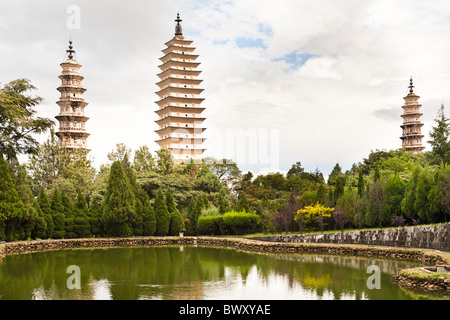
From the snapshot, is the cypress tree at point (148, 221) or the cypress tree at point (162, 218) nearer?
the cypress tree at point (148, 221)

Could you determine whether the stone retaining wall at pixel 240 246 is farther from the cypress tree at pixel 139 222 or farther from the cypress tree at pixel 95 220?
the cypress tree at pixel 95 220

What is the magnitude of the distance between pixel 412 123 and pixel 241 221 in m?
32.2

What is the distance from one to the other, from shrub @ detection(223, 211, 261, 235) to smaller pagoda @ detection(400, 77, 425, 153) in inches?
1204

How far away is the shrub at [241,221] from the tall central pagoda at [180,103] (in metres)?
27.1

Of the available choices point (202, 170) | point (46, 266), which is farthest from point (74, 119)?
point (46, 266)

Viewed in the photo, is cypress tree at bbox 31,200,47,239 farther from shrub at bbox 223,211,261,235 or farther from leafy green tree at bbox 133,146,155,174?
leafy green tree at bbox 133,146,155,174

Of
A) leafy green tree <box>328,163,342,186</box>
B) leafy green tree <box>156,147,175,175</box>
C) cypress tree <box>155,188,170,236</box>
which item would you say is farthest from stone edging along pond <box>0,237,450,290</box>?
leafy green tree <box>328,163,342,186</box>

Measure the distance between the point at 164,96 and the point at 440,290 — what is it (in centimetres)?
4887

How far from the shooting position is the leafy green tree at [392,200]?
22312mm

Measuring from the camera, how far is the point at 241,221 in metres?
27.7

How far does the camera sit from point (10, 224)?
24.1 meters

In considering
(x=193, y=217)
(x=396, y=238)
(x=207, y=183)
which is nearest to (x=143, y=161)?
(x=207, y=183)

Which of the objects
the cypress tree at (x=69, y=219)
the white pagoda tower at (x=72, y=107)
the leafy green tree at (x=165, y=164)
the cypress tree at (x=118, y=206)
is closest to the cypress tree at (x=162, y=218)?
the cypress tree at (x=118, y=206)
